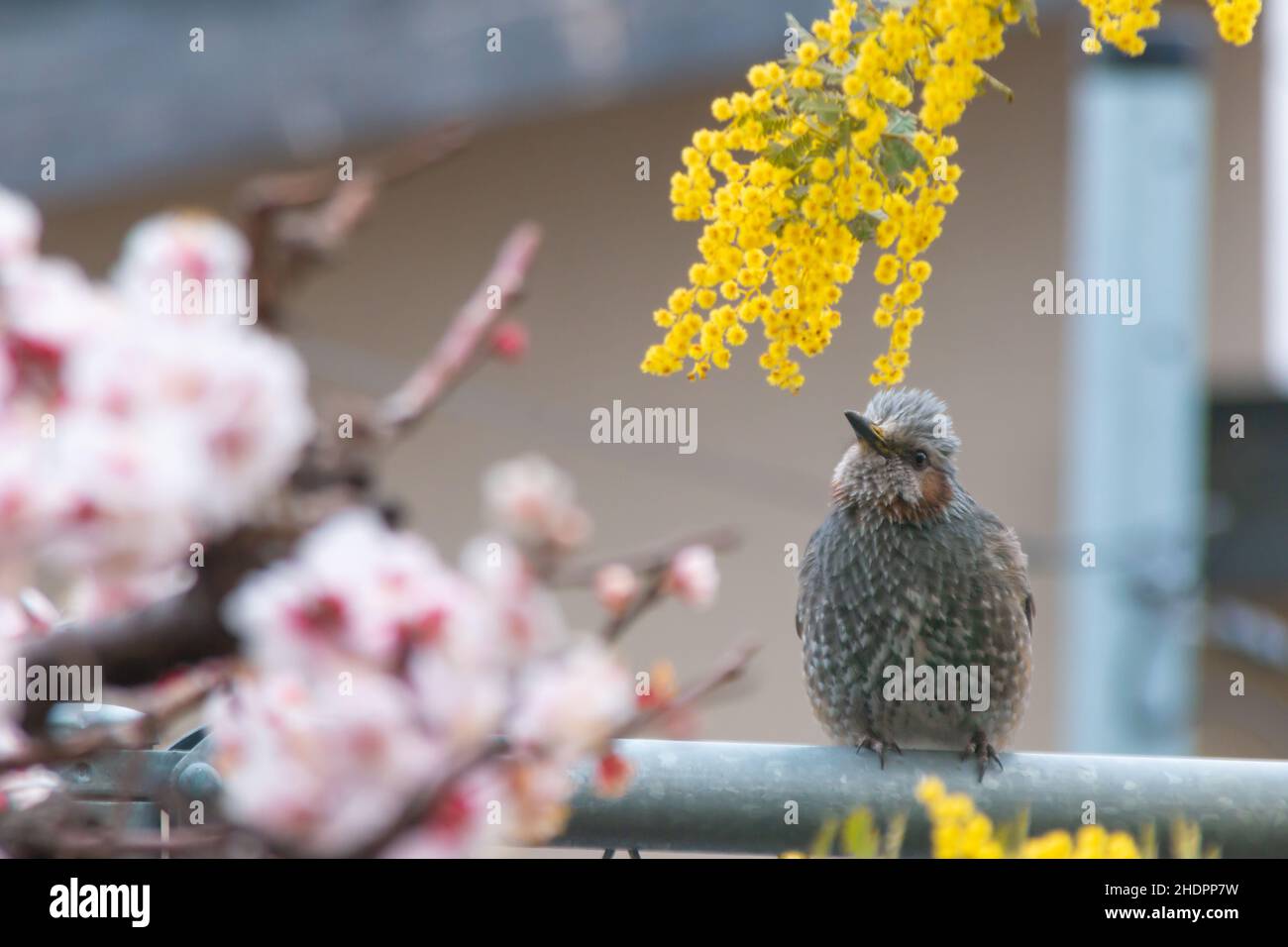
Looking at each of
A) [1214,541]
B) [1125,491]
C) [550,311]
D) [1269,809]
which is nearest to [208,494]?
[1269,809]

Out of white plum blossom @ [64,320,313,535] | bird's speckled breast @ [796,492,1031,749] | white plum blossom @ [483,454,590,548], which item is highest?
white plum blossom @ [64,320,313,535]

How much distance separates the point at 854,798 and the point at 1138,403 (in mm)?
2294

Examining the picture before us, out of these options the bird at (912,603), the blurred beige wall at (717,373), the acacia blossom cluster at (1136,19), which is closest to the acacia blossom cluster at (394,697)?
the blurred beige wall at (717,373)

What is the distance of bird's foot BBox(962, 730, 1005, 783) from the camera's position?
3.83 ft

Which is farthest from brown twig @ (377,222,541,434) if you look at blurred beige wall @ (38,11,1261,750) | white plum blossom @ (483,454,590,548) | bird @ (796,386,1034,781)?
bird @ (796,386,1034,781)

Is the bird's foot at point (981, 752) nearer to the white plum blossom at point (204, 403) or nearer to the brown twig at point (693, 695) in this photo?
the brown twig at point (693, 695)

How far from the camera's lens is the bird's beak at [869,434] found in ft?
4.49

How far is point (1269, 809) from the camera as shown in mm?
1061

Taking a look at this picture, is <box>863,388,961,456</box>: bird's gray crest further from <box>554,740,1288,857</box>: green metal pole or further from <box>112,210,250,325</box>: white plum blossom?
<box>112,210,250,325</box>: white plum blossom

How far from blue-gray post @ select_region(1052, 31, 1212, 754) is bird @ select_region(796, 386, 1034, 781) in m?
1.35
